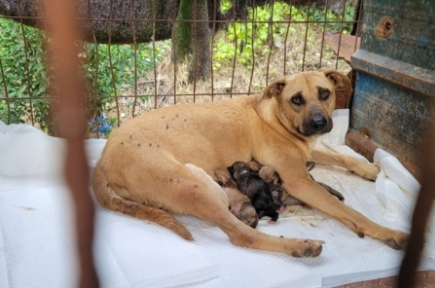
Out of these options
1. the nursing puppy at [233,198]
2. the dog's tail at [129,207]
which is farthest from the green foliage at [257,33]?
the dog's tail at [129,207]

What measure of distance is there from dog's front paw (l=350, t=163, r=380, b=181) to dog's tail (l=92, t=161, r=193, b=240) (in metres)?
1.71

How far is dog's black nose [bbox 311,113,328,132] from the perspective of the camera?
3.47m

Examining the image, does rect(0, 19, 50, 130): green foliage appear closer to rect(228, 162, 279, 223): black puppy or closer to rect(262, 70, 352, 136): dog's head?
rect(228, 162, 279, 223): black puppy

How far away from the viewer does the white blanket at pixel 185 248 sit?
277cm

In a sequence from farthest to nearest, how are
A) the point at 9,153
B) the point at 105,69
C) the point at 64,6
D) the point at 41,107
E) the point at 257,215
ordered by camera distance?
the point at 105,69 → the point at 41,107 → the point at 9,153 → the point at 257,215 → the point at 64,6

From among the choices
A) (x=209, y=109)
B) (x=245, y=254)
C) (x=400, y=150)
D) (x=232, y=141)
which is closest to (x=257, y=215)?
(x=245, y=254)

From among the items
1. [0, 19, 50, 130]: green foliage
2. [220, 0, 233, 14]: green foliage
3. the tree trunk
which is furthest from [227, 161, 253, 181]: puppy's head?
[220, 0, 233, 14]: green foliage

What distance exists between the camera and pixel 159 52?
25.9 feet

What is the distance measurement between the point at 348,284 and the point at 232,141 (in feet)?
4.59

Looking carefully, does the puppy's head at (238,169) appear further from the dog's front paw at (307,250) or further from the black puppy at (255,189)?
the dog's front paw at (307,250)

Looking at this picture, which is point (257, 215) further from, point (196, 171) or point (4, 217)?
point (4, 217)

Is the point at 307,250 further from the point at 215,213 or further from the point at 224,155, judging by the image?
the point at 224,155

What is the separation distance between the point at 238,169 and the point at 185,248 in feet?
2.89

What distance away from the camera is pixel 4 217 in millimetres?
3363
